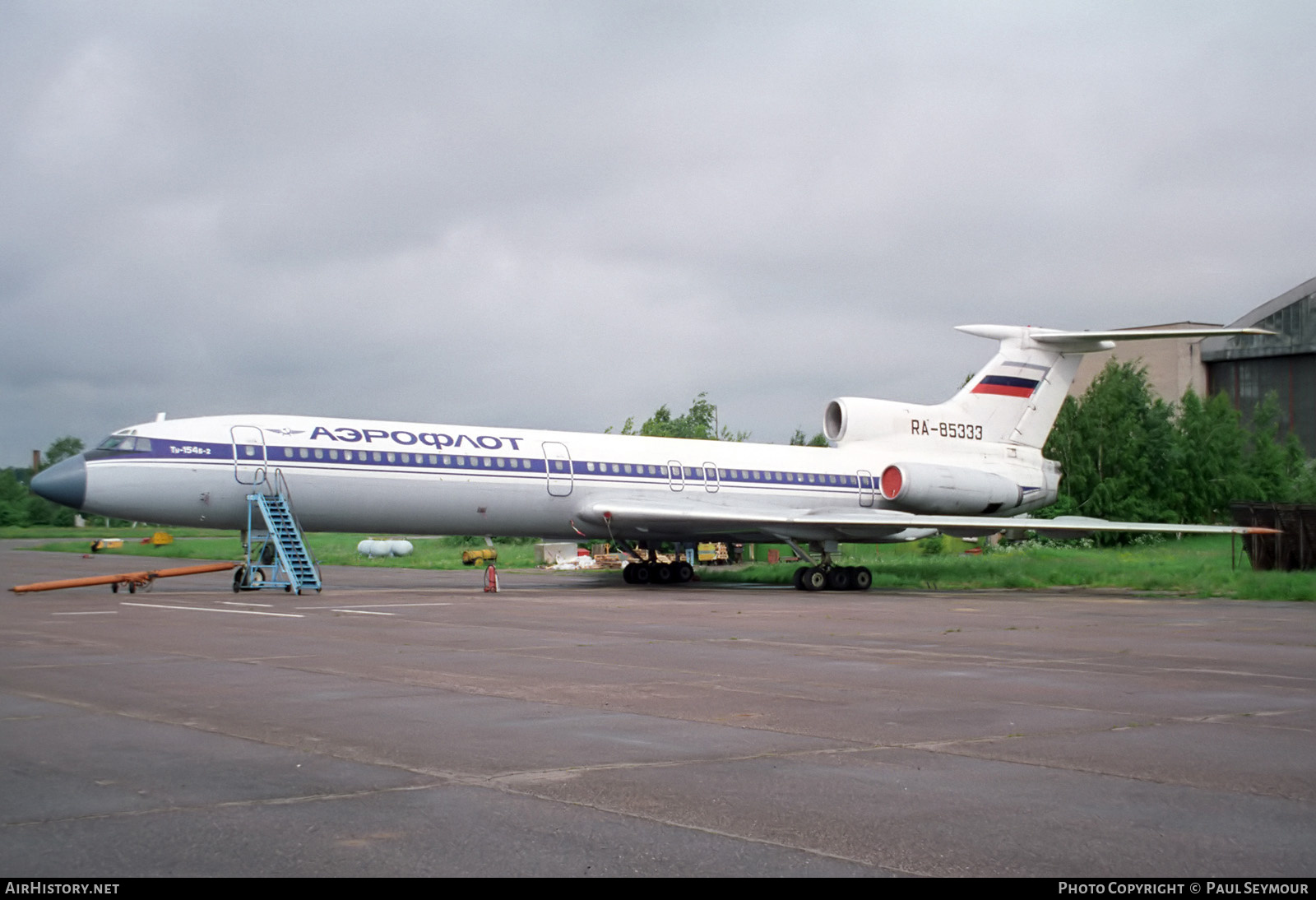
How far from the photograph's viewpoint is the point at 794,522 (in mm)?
26797

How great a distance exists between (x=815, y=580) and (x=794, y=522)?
2251mm

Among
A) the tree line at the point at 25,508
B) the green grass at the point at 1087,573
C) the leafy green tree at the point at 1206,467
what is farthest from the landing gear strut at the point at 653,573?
the tree line at the point at 25,508

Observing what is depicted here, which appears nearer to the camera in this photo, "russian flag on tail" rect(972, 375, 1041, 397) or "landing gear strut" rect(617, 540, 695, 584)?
"landing gear strut" rect(617, 540, 695, 584)

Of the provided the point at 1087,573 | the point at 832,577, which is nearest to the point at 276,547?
the point at 832,577

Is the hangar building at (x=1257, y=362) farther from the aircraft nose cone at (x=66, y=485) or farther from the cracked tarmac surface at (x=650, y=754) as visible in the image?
the cracked tarmac surface at (x=650, y=754)

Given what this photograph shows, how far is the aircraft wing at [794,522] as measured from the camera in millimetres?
26062

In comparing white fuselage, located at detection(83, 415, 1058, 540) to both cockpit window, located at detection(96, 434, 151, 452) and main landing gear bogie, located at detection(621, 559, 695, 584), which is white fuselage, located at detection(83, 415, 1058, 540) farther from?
main landing gear bogie, located at detection(621, 559, 695, 584)

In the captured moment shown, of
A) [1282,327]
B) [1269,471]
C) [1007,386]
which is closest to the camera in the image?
[1007,386]

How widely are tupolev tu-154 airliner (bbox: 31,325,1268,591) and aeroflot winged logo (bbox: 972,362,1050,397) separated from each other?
0.13 feet

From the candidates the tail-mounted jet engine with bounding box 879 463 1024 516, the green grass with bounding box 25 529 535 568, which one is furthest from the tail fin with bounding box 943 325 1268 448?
the green grass with bounding box 25 529 535 568

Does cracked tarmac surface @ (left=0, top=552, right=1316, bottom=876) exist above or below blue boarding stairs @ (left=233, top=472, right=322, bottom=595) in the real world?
below

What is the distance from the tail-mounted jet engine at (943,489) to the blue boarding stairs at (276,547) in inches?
577

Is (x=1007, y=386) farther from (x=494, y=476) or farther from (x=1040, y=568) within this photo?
(x=494, y=476)

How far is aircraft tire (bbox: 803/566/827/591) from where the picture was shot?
93.0 ft
